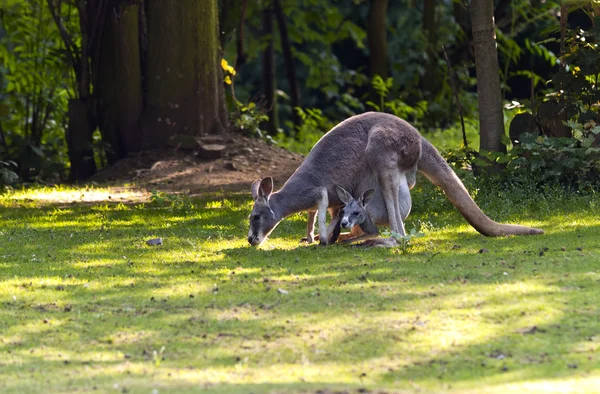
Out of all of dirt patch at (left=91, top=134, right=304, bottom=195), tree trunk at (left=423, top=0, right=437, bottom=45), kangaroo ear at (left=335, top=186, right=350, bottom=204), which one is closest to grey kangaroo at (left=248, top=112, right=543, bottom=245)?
kangaroo ear at (left=335, top=186, right=350, bottom=204)

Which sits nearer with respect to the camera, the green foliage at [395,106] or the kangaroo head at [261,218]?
the kangaroo head at [261,218]

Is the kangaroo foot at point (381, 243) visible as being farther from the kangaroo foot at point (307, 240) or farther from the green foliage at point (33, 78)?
the green foliage at point (33, 78)

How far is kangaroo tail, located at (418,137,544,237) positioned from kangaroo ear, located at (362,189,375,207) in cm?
72

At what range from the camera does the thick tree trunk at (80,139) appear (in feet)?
50.5

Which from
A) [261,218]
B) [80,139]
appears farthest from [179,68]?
[261,218]

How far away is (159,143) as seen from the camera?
48.1ft

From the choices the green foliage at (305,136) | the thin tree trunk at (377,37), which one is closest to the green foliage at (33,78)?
the green foliage at (305,136)

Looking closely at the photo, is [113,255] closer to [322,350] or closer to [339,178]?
[339,178]

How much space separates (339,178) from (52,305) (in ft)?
10.9

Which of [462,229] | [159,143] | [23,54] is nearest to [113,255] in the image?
[462,229]

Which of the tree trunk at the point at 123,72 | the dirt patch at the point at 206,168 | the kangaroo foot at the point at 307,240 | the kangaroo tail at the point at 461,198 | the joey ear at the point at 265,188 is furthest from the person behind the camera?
the tree trunk at the point at 123,72

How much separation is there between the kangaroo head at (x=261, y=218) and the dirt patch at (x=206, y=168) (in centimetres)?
367

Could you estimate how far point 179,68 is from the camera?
571 inches

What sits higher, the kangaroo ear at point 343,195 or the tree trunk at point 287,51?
the tree trunk at point 287,51
